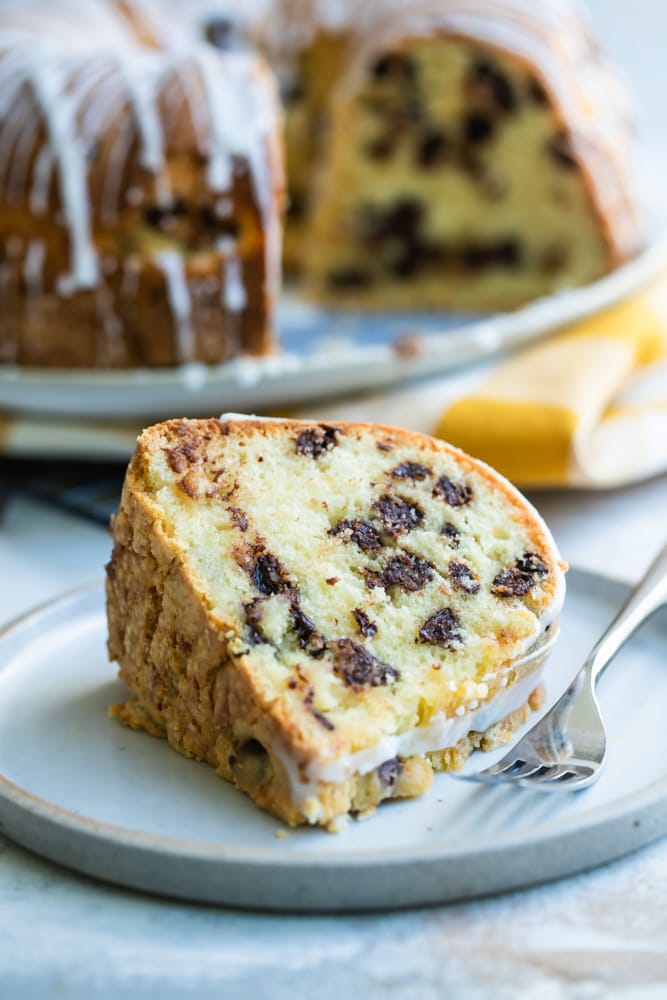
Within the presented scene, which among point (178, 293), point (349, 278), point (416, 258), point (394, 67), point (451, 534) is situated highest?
point (451, 534)

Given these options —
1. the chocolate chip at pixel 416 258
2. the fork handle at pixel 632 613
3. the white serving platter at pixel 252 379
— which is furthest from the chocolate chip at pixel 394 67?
the fork handle at pixel 632 613

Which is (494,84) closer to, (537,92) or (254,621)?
(537,92)

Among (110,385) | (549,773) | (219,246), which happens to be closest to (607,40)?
(219,246)

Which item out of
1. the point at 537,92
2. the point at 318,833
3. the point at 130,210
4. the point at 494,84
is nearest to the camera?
the point at 318,833

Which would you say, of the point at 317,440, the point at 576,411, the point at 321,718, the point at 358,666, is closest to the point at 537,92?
the point at 576,411

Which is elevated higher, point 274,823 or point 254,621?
point 254,621

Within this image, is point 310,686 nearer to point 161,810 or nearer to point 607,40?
point 161,810

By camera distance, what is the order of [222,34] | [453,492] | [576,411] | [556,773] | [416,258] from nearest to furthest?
[556,773] → [453,492] → [576,411] → [416,258] → [222,34]

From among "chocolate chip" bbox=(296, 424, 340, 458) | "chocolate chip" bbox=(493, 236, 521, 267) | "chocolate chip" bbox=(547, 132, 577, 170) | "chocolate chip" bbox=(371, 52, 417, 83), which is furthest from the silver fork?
"chocolate chip" bbox=(371, 52, 417, 83)
